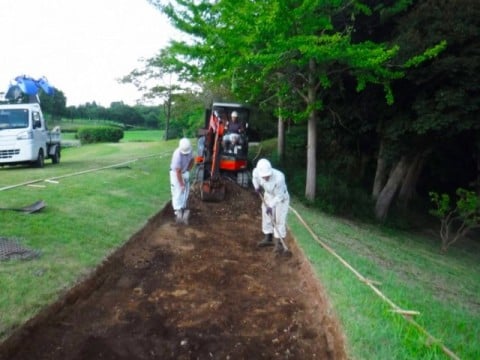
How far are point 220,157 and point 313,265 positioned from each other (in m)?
6.03

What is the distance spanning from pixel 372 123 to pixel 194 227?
30.6 feet

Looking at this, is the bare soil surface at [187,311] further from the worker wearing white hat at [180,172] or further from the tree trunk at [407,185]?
the tree trunk at [407,185]

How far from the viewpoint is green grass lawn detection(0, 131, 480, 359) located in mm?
4559

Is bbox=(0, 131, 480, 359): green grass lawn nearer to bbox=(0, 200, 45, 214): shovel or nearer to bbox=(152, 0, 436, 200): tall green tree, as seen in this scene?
bbox=(0, 200, 45, 214): shovel

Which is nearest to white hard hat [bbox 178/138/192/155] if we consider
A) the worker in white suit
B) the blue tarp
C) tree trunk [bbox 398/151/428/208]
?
the worker in white suit

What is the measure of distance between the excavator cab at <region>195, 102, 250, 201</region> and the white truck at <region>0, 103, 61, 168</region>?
20.1 ft

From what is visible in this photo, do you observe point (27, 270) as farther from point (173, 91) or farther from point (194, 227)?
point (173, 91)

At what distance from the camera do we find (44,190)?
33.9 ft

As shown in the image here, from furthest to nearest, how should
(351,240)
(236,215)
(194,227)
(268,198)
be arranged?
(236,215) → (351,240) → (194,227) → (268,198)

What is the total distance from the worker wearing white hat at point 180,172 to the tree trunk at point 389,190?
10.4 m

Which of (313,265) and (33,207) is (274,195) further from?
(33,207)

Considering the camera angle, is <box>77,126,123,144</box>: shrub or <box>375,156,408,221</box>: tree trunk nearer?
<box>375,156,408,221</box>: tree trunk

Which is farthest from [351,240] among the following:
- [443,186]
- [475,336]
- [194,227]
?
[443,186]

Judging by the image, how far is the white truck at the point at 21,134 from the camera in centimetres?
1473
